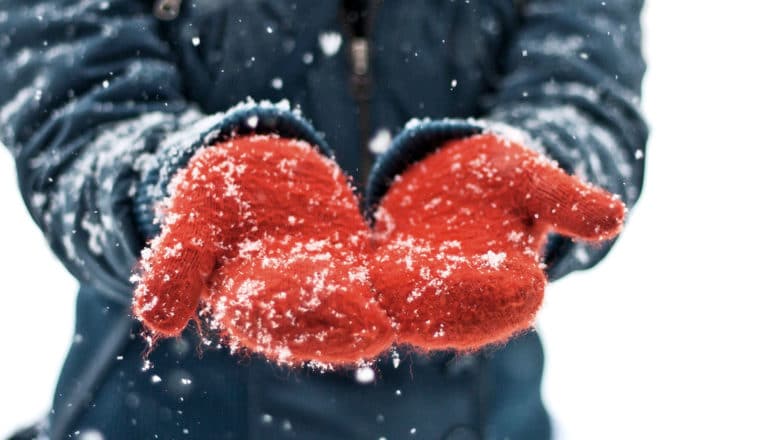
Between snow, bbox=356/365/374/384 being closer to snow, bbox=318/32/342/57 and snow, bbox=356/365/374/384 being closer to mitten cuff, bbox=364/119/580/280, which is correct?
mitten cuff, bbox=364/119/580/280

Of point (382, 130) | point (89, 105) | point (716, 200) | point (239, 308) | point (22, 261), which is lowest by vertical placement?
point (239, 308)

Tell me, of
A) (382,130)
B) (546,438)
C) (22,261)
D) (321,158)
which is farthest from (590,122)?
(22,261)

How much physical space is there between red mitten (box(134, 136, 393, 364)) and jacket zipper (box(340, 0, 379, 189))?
0.84ft

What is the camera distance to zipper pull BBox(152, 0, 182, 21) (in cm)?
84

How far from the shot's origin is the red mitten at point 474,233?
22.9 inches

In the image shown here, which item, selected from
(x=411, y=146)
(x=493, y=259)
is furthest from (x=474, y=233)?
(x=411, y=146)

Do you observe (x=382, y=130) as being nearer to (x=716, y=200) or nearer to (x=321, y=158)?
(x=321, y=158)

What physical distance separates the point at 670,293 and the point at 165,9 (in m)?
1.86

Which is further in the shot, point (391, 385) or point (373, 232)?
point (391, 385)

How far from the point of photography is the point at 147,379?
875mm

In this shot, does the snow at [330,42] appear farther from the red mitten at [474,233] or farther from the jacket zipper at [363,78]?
the red mitten at [474,233]

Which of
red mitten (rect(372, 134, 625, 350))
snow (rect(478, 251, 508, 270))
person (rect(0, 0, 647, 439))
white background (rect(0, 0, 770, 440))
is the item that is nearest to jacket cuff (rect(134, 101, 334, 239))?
person (rect(0, 0, 647, 439))

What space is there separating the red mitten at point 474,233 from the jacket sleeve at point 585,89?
0.57ft

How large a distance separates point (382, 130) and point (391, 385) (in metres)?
0.35
